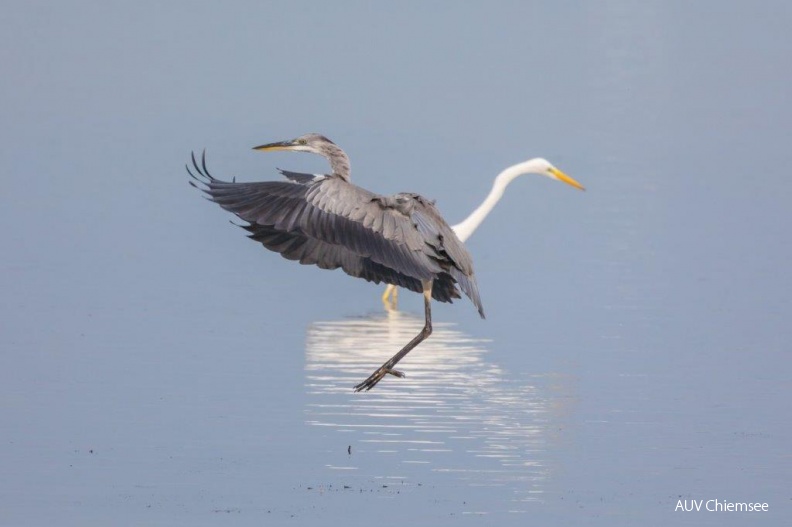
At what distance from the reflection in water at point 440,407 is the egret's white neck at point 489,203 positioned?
2.22m

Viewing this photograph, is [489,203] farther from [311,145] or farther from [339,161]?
[339,161]

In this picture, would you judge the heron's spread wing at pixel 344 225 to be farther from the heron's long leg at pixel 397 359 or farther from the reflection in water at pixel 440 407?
the reflection in water at pixel 440 407

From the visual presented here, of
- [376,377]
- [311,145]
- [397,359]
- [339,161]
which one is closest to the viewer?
[376,377]

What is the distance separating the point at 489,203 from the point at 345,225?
6249mm

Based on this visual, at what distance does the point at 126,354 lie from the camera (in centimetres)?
1111

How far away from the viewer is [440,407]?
33.2ft

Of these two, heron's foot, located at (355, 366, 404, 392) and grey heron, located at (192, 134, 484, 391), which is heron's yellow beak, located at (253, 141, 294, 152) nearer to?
grey heron, located at (192, 134, 484, 391)

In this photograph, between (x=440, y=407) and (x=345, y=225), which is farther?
(x=440, y=407)

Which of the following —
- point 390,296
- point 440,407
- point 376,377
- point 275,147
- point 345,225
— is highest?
point 275,147

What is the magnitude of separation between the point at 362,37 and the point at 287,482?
69.5 ft

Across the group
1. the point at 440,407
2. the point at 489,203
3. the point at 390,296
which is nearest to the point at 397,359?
the point at 440,407

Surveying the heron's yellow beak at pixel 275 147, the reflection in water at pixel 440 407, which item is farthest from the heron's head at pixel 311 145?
the reflection in water at pixel 440 407

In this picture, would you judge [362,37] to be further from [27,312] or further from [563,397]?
[563,397]

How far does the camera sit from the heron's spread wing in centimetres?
878
